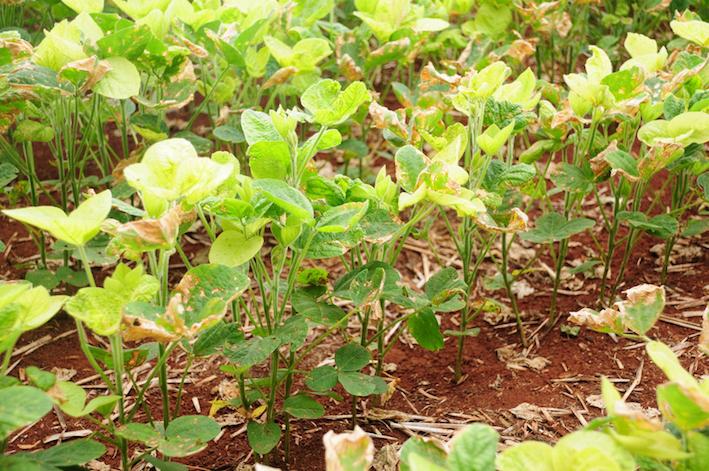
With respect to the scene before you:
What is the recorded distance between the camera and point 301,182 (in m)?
1.42

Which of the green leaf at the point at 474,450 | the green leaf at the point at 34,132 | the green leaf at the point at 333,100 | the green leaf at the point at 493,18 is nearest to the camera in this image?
the green leaf at the point at 474,450

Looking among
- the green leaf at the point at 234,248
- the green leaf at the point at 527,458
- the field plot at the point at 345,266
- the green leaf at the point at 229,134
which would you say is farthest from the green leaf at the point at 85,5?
the green leaf at the point at 527,458

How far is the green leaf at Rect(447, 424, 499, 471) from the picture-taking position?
0.88 metres

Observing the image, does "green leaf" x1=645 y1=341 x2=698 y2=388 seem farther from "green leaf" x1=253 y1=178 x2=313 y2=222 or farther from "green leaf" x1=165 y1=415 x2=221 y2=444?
"green leaf" x1=165 y1=415 x2=221 y2=444

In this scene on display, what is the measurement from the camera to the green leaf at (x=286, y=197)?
1180 millimetres

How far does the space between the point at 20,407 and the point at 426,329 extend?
2.76ft

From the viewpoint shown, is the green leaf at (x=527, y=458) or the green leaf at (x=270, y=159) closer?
the green leaf at (x=527, y=458)

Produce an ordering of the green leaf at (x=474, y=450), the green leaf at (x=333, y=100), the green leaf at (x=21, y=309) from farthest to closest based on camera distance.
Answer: the green leaf at (x=333, y=100) → the green leaf at (x=21, y=309) → the green leaf at (x=474, y=450)

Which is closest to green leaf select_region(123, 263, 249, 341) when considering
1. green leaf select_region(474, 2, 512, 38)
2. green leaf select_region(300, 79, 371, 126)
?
green leaf select_region(300, 79, 371, 126)

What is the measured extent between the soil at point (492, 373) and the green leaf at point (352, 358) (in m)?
0.21

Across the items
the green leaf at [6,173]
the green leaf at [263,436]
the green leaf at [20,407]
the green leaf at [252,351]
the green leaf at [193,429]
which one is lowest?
the green leaf at [263,436]

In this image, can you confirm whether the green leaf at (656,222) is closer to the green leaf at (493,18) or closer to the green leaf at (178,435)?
the green leaf at (493,18)

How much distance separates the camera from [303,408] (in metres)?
1.46

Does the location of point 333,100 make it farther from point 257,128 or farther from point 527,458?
point 527,458
